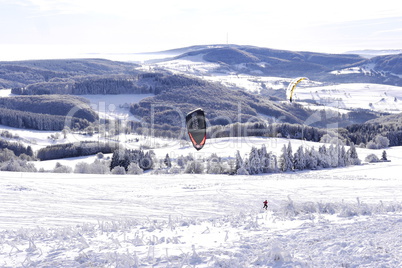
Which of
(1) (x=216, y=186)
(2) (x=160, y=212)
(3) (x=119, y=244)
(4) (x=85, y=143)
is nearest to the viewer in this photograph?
(3) (x=119, y=244)

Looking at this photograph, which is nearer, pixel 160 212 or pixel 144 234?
pixel 144 234

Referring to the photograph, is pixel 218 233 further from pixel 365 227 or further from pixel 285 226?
pixel 365 227

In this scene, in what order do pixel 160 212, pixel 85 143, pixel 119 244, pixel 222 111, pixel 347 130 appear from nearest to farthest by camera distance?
pixel 119 244, pixel 160 212, pixel 85 143, pixel 347 130, pixel 222 111

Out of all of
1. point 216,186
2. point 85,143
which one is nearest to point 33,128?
point 85,143

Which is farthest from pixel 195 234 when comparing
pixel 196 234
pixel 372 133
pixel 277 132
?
pixel 372 133

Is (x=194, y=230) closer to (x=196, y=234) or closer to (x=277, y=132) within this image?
(x=196, y=234)

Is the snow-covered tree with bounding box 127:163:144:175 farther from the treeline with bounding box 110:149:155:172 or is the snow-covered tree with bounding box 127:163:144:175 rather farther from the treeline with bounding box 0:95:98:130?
the treeline with bounding box 0:95:98:130

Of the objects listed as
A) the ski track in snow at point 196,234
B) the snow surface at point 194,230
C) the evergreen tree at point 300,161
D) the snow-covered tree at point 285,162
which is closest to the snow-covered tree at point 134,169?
the snow-covered tree at point 285,162

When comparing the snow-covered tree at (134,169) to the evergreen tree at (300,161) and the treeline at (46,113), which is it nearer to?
the evergreen tree at (300,161)
